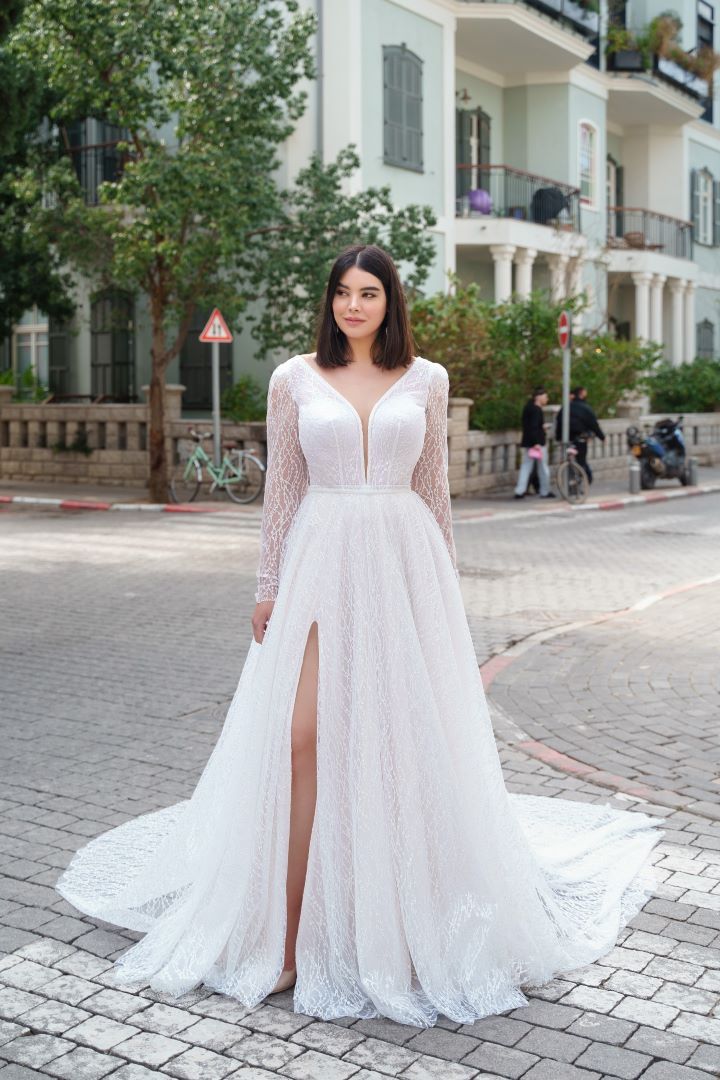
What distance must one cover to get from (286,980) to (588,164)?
103ft

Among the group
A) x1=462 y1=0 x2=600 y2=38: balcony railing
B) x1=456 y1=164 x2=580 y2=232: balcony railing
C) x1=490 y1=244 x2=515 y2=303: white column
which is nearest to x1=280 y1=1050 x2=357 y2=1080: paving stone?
x1=490 y1=244 x2=515 y2=303: white column

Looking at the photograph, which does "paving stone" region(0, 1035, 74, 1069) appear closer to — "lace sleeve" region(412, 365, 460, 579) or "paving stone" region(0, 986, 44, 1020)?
"paving stone" region(0, 986, 44, 1020)

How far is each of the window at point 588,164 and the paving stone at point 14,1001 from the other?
3080 centimetres

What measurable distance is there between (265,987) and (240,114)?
1685cm

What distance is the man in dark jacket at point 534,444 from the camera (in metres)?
21.1

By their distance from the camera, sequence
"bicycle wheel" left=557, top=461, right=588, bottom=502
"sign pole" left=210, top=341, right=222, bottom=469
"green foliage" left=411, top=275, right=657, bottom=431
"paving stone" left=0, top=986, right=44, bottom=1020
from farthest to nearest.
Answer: "green foliage" left=411, top=275, right=657, bottom=431
"bicycle wheel" left=557, top=461, right=588, bottom=502
"sign pole" left=210, top=341, right=222, bottom=469
"paving stone" left=0, top=986, right=44, bottom=1020

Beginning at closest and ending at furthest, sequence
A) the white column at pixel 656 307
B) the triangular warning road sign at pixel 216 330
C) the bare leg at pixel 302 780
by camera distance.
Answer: the bare leg at pixel 302 780 < the triangular warning road sign at pixel 216 330 < the white column at pixel 656 307

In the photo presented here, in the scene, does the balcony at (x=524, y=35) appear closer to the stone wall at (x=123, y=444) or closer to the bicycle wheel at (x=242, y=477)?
the stone wall at (x=123, y=444)

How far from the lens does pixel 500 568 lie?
13.4 metres

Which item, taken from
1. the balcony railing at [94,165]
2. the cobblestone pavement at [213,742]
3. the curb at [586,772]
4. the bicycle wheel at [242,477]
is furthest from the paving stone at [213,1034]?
the balcony railing at [94,165]

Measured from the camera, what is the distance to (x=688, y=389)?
110 ft

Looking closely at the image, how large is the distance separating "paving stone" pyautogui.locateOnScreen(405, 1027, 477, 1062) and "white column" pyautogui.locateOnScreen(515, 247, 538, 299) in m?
26.3

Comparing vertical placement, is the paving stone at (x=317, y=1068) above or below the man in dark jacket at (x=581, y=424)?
below

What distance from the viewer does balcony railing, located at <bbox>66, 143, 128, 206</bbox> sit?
25156 millimetres
